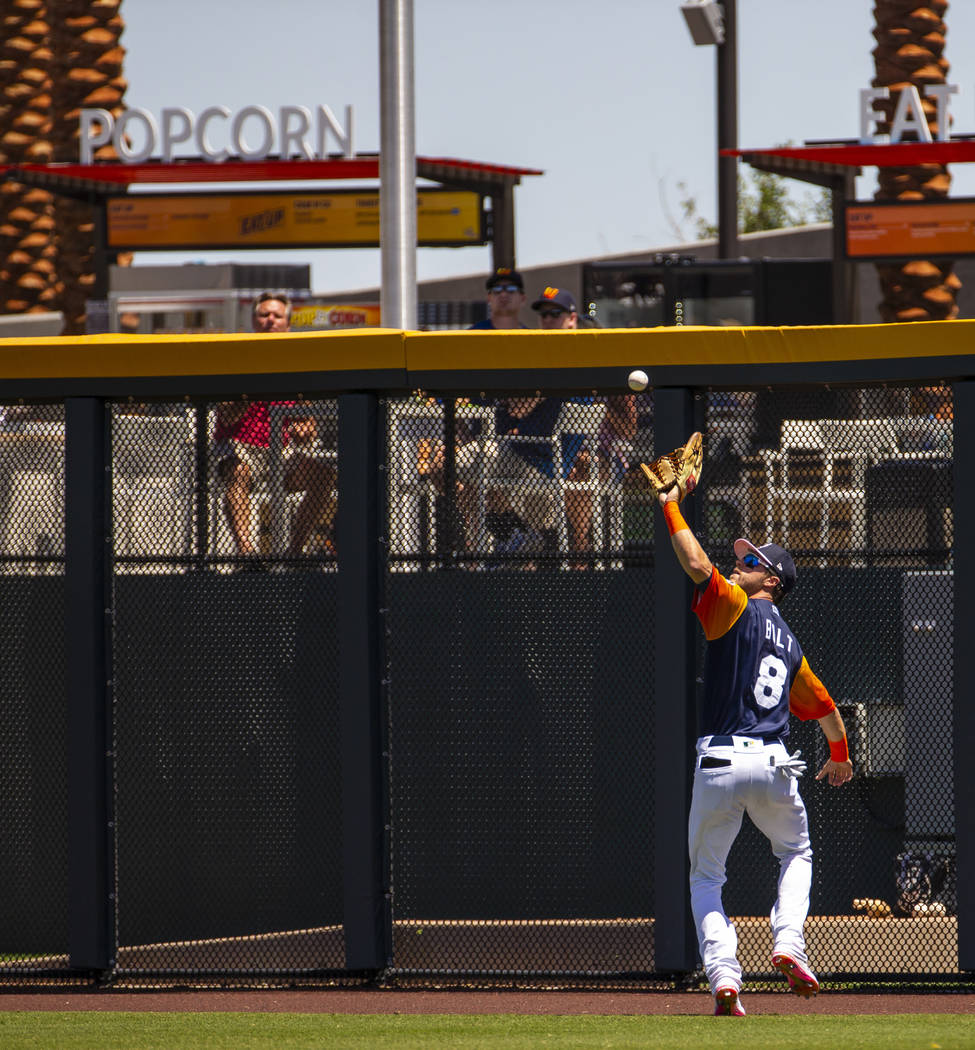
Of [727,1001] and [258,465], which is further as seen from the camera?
[258,465]

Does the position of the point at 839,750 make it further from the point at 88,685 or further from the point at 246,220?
the point at 246,220

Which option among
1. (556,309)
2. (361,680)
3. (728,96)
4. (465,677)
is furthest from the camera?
(728,96)

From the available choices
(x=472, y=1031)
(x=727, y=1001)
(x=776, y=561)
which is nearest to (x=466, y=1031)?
(x=472, y=1031)

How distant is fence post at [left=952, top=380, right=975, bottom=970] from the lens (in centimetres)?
719

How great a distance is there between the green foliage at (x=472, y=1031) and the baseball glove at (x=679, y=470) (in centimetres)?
194

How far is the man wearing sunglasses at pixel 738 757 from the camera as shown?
21.1 ft

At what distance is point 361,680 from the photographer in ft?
24.8

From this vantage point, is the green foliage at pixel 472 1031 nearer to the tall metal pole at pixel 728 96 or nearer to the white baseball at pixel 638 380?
the white baseball at pixel 638 380

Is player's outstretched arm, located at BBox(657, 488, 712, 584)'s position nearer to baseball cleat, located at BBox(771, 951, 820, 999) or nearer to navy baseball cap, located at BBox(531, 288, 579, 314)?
baseball cleat, located at BBox(771, 951, 820, 999)

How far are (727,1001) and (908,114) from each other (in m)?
14.5

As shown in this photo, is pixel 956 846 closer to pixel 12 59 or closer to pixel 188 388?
pixel 188 388

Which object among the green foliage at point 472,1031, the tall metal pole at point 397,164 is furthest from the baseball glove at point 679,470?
the tall metal pole at point 397,164

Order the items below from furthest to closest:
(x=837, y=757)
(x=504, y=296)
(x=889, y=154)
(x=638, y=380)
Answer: (x=889, y=154) < (x=504, y=296) < (x=638, y=380) < (x=837, y=757)

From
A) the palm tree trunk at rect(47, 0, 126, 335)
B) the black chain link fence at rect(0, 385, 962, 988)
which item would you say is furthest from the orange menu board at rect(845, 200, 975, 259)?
the black chain link fence at rect(0, 385, 962, 988)
